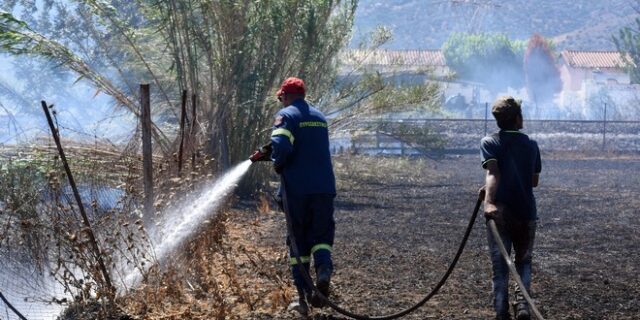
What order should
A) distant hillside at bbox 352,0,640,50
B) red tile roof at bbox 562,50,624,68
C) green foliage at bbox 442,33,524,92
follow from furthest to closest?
distant hillside at bbox 352,0,640,50 < green foliage at bbox 442,33,524,92 < red tile roof at bbox 562,50,624,68

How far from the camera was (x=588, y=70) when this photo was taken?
71.0 meters

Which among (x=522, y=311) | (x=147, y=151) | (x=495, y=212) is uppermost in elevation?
(x=147, y=151)

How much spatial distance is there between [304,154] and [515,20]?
403 feet

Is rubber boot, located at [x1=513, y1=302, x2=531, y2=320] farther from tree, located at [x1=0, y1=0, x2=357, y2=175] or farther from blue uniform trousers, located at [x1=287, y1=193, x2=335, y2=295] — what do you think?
tree, located at [x1=0, y1=0, x2=357, y2=175]

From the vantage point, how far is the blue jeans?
24.6 ft

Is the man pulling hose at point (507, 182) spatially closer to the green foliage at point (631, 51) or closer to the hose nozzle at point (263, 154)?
the hose nozzle at point (263, 154)

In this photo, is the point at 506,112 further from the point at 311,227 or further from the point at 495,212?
the point at 311,227

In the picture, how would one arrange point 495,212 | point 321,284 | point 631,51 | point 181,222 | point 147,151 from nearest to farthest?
point 495,212, point 321,284, point 147,151, point 181,222, point 631,51

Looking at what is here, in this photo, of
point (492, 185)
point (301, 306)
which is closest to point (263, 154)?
point (301, 306)

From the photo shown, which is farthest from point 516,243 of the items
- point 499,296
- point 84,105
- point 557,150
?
point 84,105

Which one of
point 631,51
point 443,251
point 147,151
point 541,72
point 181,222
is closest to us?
point 147,151

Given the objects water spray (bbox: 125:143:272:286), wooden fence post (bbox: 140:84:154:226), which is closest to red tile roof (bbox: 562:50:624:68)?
water spray (bbox: 125:143:272:286)

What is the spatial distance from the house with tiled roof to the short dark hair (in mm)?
60078

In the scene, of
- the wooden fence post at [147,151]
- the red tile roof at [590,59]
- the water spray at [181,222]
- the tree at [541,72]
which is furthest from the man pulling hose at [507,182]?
the tree at [541,72]
